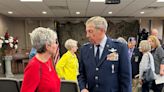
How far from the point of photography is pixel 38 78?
1754 mm

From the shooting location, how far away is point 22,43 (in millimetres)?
11836

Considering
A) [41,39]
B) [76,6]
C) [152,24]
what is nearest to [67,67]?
[41,39]

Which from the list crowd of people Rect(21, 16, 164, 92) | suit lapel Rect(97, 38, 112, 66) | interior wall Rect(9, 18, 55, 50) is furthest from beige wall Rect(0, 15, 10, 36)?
suit lapel Rect(97, 38, 112, 66)

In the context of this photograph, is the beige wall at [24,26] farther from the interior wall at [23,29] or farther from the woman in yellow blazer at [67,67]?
the woman in yellow blazer at [67,67]

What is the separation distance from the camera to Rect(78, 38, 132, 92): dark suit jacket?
215 centimetres

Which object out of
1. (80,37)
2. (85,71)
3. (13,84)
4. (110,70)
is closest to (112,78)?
(110,70)

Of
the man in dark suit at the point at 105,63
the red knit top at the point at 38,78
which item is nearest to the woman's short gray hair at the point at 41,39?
the red knit top at the point at 38,78

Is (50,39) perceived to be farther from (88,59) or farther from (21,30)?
(21,30)

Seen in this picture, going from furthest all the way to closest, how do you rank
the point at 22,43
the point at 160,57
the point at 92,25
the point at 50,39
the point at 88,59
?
the point at 22,43 → the point at 160,57 → the point at 88,59 → the point at 92,25 → the point at 50,39

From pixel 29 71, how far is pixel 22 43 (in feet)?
34.3

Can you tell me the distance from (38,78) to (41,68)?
0.29 ft

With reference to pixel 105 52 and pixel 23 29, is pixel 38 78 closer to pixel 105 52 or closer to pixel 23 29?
pixel 105 52

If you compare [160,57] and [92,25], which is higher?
[92,25]

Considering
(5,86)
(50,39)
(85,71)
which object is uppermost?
(50,39)
